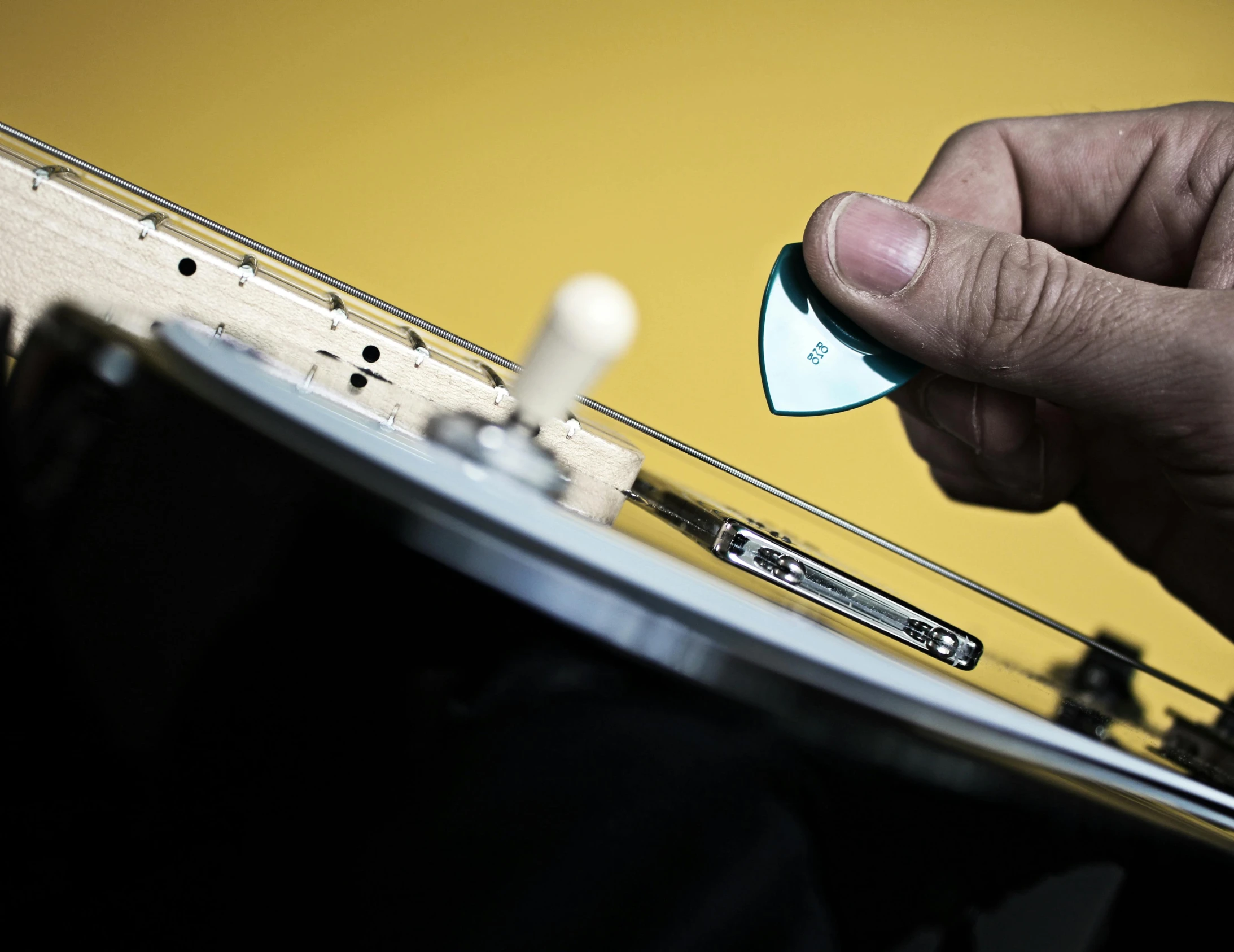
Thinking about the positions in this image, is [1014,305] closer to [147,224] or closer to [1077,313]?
[1077,313]

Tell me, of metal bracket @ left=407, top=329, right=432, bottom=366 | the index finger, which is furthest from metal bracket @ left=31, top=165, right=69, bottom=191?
the index finger

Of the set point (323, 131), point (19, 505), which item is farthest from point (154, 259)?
point (323, 131)

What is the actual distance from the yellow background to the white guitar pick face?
33 centimetres

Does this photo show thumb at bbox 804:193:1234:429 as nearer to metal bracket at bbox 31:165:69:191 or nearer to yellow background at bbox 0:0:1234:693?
metal bracket at bbox 31:165:69:191

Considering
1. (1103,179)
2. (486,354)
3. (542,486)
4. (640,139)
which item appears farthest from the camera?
(640,139)

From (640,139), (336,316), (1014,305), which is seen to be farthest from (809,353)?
(640,139)

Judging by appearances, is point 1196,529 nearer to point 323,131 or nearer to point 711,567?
point 711,567

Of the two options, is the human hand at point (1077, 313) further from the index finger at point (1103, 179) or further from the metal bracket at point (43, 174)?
the metal bracket at point (43, 174)

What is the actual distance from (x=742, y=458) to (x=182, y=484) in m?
0.62

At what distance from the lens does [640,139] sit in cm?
74

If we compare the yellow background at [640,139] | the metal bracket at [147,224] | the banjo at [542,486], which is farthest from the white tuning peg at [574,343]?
the yellow background at [640,139]

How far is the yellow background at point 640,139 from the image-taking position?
64 cm

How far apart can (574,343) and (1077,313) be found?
22 centimetres

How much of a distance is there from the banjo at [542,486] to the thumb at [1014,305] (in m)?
0.09
